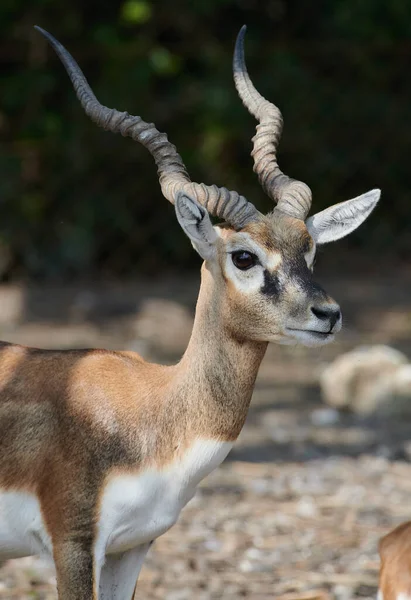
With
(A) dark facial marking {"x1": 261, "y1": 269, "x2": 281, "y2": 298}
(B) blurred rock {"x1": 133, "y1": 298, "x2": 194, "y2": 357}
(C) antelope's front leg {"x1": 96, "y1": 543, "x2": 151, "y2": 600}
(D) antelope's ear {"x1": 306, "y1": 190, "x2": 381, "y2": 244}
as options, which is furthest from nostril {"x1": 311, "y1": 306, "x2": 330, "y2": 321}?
(B) blurred rock {"x1": 133, "y1": 298, "x2": 194, "y2": 357}

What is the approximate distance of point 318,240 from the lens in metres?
4.37

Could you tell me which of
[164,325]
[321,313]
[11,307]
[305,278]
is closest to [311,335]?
[321,313]

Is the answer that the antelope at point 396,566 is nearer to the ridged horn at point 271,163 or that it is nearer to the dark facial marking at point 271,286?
the dark facial marking at point 271,286

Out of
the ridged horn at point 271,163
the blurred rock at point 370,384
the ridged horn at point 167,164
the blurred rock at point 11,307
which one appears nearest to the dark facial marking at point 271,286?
the ridged horn at point 167,164

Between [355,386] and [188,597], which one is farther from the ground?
[355,386]

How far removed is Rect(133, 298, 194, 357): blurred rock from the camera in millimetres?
11531

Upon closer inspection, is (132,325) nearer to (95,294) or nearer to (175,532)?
(95,294)

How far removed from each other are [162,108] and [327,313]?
10.6 metres

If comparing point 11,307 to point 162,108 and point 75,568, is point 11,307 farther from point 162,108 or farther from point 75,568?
point 75,568

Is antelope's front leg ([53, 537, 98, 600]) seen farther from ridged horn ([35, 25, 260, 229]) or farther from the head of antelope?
ridged horn ([35, 25, 260, 229])

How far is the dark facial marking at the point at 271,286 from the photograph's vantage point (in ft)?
12.8

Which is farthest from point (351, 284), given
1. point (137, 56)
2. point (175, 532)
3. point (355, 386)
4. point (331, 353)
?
point (175, 532)

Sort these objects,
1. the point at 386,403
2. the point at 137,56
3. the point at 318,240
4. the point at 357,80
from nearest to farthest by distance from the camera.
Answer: the point at 318,240, the point at 386,403, the point at 137,56, the point at 357,80

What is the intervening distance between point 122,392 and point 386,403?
16.6 ft
